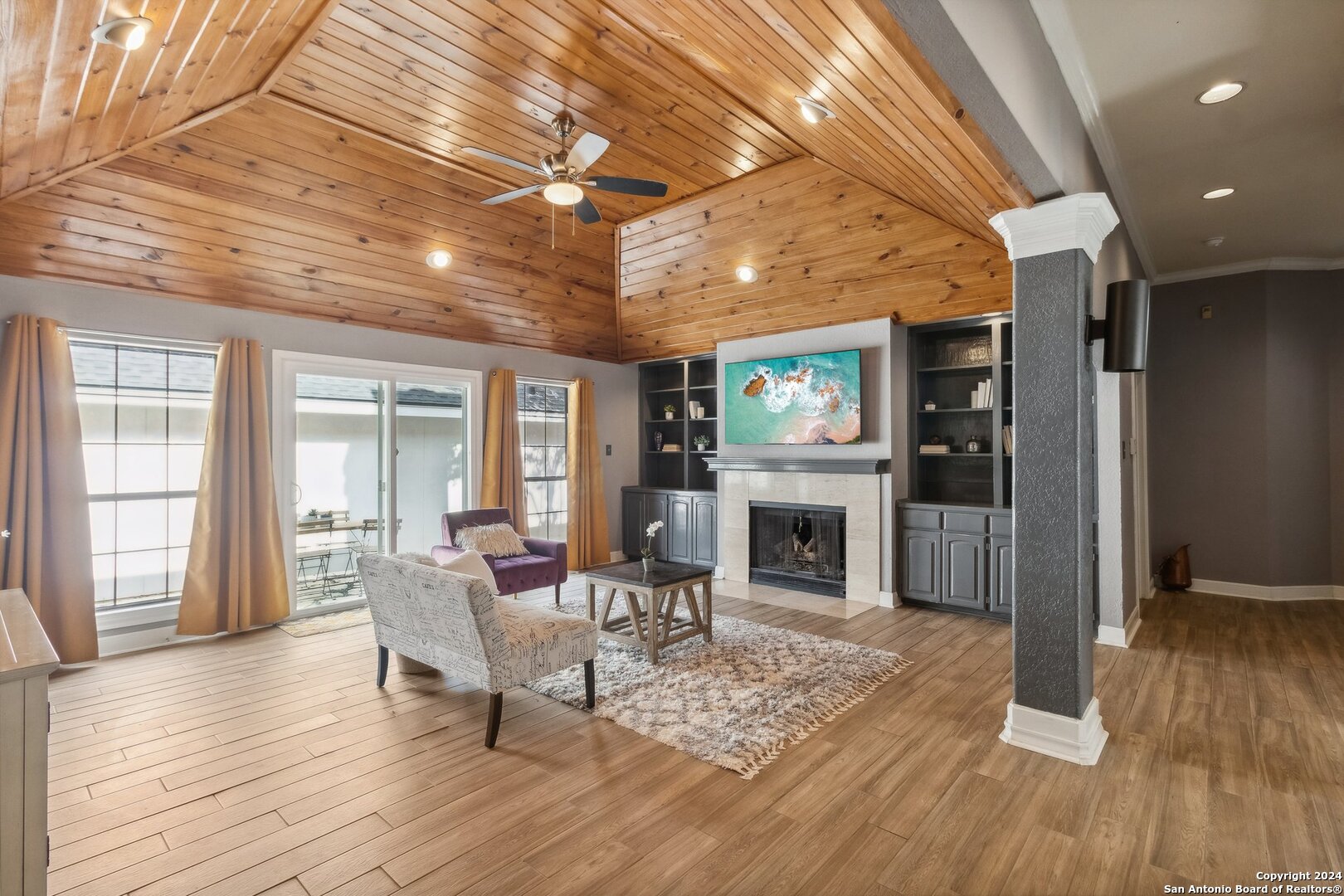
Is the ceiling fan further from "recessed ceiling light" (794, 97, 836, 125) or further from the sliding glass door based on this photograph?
the sliding glass door

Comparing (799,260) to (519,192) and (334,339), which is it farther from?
(334,339)

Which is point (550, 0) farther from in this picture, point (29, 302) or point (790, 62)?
point (29, 302)

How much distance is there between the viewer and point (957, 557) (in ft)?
16.8

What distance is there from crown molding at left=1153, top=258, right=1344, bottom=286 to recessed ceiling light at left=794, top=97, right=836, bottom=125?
16.7 ft

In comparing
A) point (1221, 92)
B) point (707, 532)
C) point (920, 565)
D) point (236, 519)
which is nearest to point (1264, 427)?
point (920, 565)

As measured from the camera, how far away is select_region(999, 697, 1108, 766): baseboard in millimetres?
2754

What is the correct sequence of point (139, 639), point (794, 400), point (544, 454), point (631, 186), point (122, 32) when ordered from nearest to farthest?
point (122, 32), point (631, 186), point (139, 639), point (794, 400), point (544, 454)

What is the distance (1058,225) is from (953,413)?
3140 mm

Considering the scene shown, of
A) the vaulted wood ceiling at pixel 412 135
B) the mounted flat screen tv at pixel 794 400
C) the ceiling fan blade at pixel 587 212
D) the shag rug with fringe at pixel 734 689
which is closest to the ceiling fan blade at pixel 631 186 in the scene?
the ceiling fan blade at pixel 587 212

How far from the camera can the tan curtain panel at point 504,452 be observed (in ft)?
20.7

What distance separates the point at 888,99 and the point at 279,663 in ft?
15.1

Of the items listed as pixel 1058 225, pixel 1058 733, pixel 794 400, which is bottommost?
pixel 1058 733

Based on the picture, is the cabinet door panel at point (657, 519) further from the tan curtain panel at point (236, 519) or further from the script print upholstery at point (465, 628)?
the script print upholstery at point (465, 628)

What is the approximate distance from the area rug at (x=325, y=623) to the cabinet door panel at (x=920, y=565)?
429 cm
